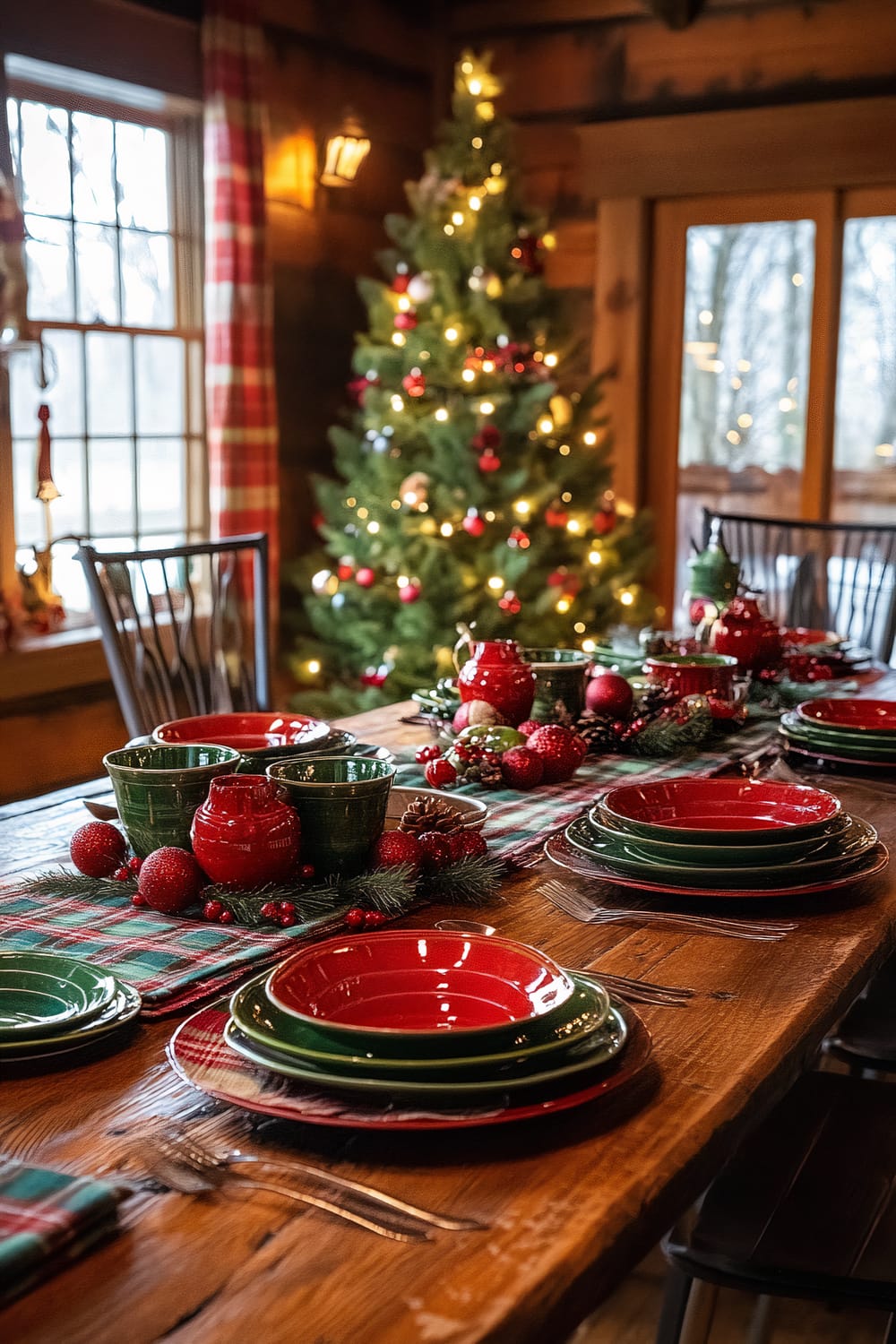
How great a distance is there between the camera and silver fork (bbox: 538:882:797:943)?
1.19m

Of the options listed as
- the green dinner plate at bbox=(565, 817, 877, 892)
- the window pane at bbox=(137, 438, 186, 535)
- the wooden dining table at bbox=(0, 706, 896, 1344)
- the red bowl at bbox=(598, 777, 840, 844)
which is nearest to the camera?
the wooden dining table at bbox=(0, 706, 896, 1344)

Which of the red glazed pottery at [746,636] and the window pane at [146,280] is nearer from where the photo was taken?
the red glazed pottery at [746,636]

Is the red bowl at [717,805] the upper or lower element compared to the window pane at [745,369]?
lower

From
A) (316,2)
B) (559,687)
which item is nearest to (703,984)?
(559,687)

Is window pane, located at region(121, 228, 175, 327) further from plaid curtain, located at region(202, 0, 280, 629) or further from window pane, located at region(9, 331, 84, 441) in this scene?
window pane, located at region(9, 331, 84, 441)

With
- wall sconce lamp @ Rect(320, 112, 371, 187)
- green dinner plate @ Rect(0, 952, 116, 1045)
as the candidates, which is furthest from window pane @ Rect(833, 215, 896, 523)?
green dinner plate @ Rect(0, 952, 116, 1045)

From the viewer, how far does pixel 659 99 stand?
4.81 metres

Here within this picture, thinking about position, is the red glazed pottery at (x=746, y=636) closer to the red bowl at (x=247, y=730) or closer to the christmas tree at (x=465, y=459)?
the red bowl at (x=247, y=730)

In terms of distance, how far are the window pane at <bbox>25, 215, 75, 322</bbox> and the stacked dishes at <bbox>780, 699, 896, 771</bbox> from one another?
255 cm

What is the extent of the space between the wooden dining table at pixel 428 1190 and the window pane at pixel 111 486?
3.15 metres

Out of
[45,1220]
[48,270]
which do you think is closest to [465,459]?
[48,270]

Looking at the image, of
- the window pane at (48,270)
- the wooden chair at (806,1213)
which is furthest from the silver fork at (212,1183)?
the window pane at (48,270)

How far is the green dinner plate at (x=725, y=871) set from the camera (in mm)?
1261

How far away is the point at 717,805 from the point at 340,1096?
72 cm
